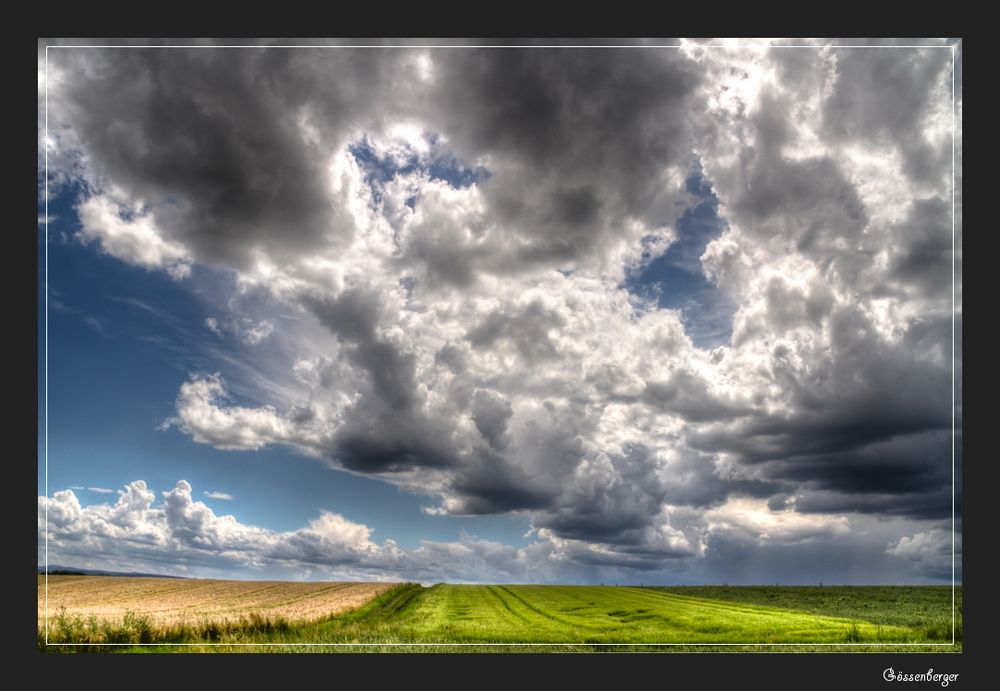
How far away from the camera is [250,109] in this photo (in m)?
20.2

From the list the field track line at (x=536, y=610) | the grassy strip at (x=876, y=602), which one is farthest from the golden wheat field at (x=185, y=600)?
the grassy strip at (x=876, y=602)

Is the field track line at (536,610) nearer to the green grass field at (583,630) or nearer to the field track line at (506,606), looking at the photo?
the green grass field at (583,630)

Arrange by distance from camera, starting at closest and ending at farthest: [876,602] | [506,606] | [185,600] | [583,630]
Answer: [583,630] < [185,600] < [506,606] < [876,602]

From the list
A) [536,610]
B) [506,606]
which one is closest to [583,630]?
[536,610]

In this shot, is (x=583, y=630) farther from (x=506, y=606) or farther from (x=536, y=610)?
(x=506, y=606)

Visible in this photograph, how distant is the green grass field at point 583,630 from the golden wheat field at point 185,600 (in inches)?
23.9

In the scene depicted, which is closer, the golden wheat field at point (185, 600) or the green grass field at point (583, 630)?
the green grass field at point (583, 630)

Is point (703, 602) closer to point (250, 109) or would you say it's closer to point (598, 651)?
point (598, 651)

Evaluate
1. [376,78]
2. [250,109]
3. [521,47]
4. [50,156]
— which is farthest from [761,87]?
[50,156]

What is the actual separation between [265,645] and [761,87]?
21729mm

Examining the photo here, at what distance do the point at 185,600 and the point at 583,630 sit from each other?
13588 mm

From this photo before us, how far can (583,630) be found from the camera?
19.6m

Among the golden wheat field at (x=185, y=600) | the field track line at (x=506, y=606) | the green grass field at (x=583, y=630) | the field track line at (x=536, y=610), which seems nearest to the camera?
the green grass field at (x=583, y=630)

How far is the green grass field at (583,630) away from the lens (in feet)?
62.1
